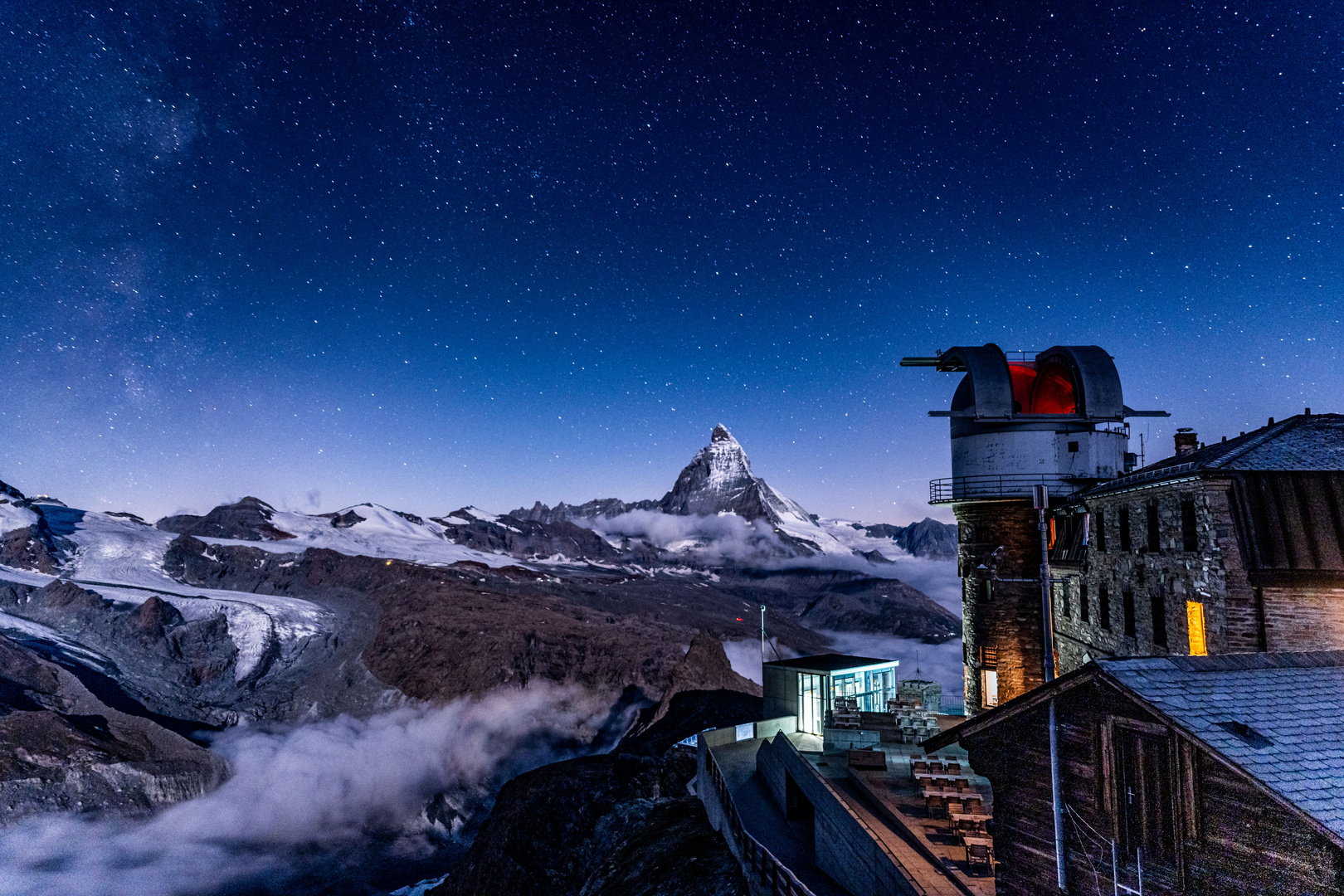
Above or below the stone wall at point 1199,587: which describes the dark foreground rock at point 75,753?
below

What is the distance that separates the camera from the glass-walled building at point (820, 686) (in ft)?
113

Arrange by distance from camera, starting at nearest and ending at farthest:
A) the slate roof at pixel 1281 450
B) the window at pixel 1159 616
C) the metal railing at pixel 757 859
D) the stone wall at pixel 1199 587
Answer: the metal railing at pixel 757 859 < the stone wall at pixel 1199 587 < the slate roof at pixel 1281 450 < the window at pixel 1159 616

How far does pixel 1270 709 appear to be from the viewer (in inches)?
385

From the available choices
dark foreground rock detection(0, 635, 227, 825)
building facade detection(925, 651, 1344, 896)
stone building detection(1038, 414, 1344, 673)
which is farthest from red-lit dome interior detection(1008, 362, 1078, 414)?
dark foreground rock detection(0, 635, 227, 825)

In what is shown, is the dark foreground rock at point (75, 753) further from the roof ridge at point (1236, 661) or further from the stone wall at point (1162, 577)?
the roof ridge at point (1236, 661)

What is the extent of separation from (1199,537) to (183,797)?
154 meters

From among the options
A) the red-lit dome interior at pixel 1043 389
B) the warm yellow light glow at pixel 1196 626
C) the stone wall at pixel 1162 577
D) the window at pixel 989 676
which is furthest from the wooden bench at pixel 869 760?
the red-lit dome interior at pixel 1043 389

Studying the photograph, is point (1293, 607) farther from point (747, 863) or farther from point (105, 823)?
point (105, 823)

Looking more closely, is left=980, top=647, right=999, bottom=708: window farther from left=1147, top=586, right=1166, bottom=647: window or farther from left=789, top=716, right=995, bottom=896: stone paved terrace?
left=1147, top=586, right=1166, bottom=647: window

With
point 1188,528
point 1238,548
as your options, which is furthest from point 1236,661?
point 1188,528

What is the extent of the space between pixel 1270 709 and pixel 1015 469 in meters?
22.0

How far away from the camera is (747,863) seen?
19.2m

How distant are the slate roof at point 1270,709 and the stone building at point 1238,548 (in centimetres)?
597

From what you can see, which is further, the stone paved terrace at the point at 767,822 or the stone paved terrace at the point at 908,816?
the stone paved terrace at the point at 767,822
